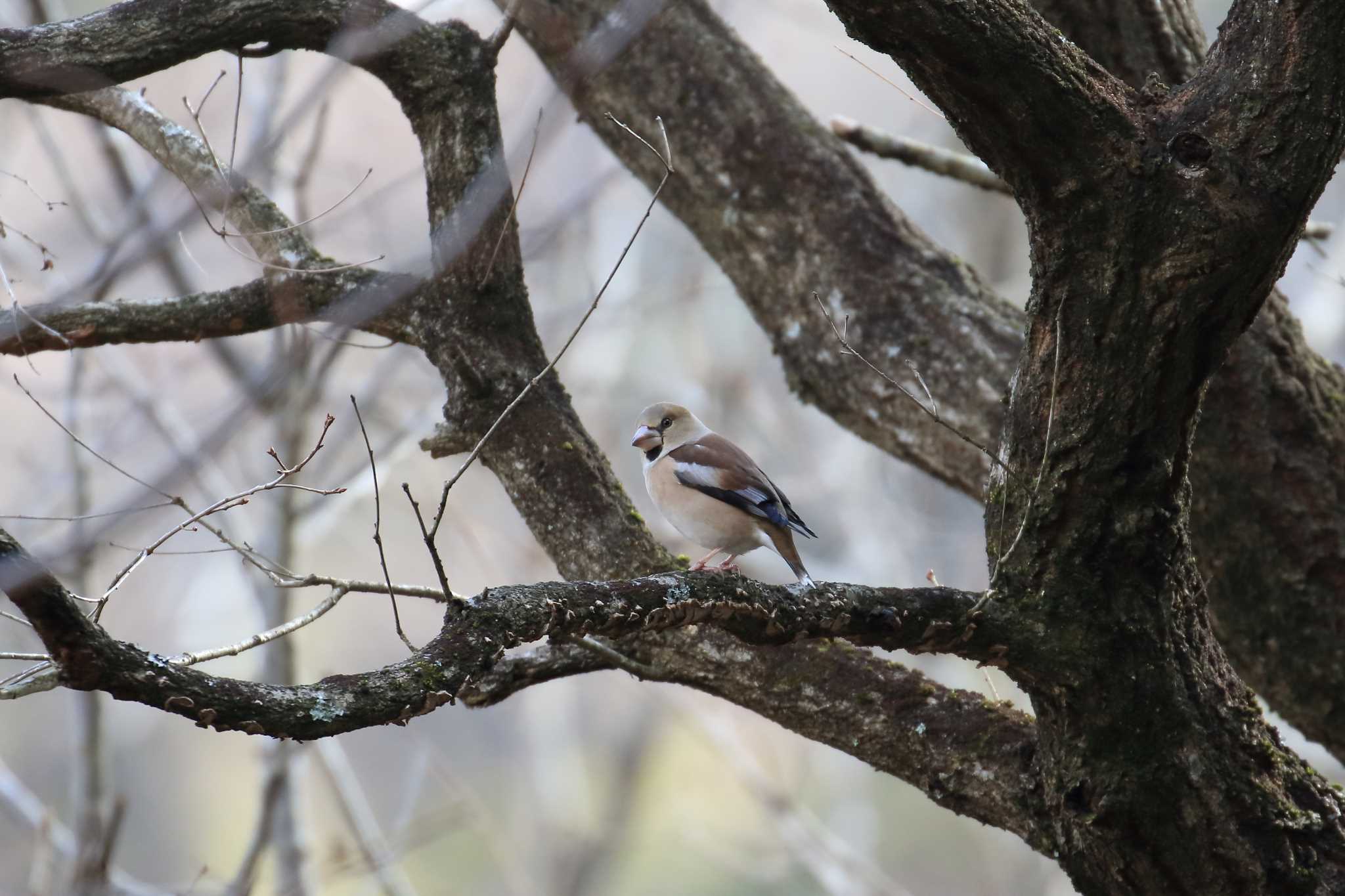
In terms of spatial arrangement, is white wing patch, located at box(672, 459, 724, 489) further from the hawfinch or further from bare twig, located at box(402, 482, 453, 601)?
bare twig, located at box(402, 482, 453, 601)

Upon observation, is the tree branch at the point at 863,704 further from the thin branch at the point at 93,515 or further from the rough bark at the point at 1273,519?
the rough bark at the point at 1273,519

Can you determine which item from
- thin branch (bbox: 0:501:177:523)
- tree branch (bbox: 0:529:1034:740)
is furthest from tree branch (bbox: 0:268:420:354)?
tree branch (bbox: 0:529:1034:740)

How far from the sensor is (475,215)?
3.53m

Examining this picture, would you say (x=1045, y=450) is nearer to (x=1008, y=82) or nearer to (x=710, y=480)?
(x=1008, y=82)

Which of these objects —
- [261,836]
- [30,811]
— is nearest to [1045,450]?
[261,836]

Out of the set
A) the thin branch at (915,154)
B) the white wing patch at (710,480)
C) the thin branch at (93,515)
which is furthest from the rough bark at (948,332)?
the thin branch at (93,515)

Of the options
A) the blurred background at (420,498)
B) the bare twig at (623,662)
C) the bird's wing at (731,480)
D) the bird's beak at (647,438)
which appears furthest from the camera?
the blurred background at (420,498)

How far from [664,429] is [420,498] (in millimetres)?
5867

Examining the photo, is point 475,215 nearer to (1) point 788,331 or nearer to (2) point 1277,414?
(1) point 788,331

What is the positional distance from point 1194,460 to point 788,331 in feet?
5.42

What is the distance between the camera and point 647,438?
4953 mm

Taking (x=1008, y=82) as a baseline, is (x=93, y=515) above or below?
above

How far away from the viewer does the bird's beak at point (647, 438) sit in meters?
4.94

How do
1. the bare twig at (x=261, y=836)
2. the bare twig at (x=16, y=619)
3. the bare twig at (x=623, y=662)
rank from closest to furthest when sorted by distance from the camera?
the bare twig at (x=16, y=619) → the bare twig at (x=623, y=662) → the bare twig at (x=261, y=836)
